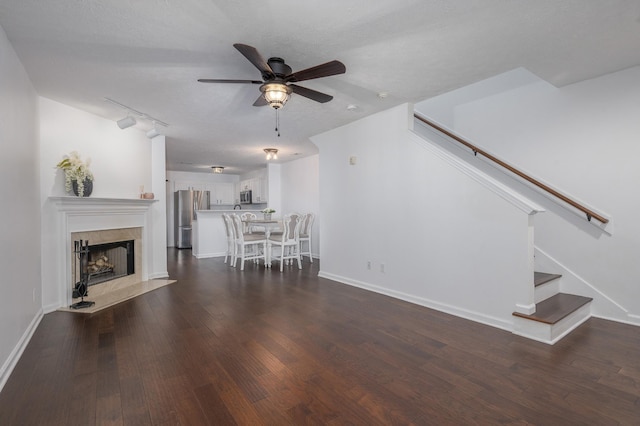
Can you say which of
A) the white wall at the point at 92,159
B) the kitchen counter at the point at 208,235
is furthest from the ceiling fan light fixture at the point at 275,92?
the kitchen counter at the point at 208,235

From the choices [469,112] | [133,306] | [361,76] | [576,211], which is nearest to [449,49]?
[361,76]

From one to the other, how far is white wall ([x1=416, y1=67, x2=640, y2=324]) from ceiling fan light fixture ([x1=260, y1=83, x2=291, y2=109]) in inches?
116

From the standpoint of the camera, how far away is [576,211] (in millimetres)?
3250

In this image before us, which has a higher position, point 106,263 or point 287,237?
point 287,237

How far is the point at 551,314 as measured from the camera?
2.69m

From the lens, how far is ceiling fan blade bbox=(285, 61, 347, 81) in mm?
2188

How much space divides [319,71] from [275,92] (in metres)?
0.44

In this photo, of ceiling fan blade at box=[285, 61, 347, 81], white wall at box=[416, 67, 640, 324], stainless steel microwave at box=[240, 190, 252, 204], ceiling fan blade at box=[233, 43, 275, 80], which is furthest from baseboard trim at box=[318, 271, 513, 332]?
stainless steel microwave at box=[240, 190, 252, 204]

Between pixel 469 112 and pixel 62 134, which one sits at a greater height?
pixel 469 112

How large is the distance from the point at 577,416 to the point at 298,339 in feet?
6.24

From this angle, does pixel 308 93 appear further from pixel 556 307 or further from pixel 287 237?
pixel 287 237

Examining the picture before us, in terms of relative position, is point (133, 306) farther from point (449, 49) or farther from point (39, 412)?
point (449, 49)

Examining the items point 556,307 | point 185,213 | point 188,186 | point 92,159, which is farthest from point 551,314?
point 188,186

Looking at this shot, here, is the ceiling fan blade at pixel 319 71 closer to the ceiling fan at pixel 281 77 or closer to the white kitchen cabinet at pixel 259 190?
the ceiling fan at pixel 281 77
